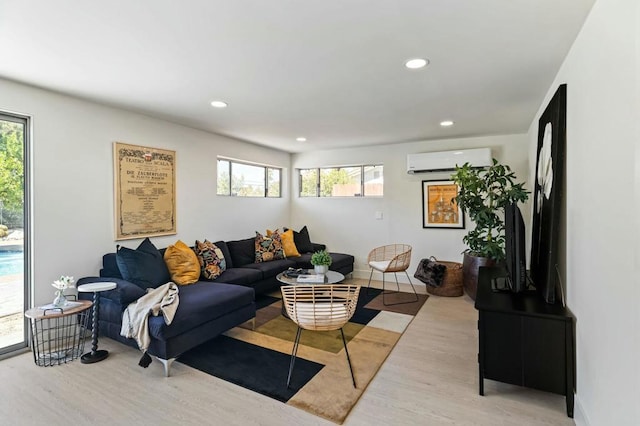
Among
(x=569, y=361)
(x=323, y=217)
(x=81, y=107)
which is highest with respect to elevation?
(x=81, y=107)

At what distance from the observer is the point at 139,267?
3137mm

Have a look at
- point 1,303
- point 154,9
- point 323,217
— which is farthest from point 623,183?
point 323,217

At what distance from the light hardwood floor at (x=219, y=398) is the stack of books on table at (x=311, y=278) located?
3.73 ft

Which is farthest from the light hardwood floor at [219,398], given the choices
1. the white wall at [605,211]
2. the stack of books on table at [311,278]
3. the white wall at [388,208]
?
the white wall at [388,208]

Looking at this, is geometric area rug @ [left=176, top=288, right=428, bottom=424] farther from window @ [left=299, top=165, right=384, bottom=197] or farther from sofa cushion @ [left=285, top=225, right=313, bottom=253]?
window @ [left=299, top=165, right=384, bottom=197]

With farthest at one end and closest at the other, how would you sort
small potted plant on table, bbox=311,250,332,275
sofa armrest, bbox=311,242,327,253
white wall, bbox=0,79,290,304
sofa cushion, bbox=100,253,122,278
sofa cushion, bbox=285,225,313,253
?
sofa armrest, bbox=311,242,327,253 < sofa cushion, bbox=285,225,313,253 < small potted plant on table, bbox=311,250,332,275 < sofa cushion, bbox=100,253,122,278 < white wall, bbox=0,79,290,304

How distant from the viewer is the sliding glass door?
9.33 ft

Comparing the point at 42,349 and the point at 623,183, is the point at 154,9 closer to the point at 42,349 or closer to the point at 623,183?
the point at 623,183

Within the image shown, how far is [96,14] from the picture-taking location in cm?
182

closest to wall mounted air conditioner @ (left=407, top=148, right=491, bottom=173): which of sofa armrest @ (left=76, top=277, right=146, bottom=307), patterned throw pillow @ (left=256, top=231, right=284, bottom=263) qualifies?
patterned throw pillow @ (left=256, top=231, right=284, bottom=263)

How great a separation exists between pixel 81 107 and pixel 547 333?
4.50m

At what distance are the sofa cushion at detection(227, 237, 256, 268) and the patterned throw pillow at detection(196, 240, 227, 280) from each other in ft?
1.50

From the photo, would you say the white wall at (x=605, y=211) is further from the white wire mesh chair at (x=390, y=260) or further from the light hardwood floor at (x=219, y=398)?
the white wire mesh chair at (x=390, y=260)

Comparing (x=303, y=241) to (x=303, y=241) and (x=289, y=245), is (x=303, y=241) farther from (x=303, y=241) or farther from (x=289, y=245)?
(x=289, y=245)
